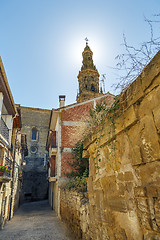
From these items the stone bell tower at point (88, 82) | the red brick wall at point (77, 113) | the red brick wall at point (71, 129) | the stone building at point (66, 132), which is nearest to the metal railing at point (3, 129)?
the stone building at point (66, 132)

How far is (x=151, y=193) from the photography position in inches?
67.6

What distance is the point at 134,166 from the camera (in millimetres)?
2039

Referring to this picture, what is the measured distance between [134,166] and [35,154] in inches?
1149

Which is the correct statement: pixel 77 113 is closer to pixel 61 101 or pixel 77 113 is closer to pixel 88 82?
pixel 61 101

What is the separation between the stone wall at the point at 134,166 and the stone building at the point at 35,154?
22.0 meters

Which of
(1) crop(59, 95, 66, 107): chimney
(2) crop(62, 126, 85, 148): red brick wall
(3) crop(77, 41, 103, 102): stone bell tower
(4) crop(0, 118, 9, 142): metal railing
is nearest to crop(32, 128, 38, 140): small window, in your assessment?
(3) crop(77, 41, 103, 102): stone bell tower

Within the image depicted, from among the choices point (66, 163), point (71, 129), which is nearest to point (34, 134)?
point (71, 129)

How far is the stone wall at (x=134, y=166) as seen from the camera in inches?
67.4

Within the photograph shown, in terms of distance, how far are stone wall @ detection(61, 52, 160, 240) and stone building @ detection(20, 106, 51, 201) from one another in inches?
868

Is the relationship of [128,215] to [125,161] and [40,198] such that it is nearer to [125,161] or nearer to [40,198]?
[125,161]

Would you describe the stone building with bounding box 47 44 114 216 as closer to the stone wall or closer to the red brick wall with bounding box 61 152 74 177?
the red brick wall with bounding box 61 152 74 177

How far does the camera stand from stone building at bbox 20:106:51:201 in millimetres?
24703

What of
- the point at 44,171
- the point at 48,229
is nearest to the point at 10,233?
the point at 48,229

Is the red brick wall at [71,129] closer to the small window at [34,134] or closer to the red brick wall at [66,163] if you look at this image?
the red brick wall at [66,163]
